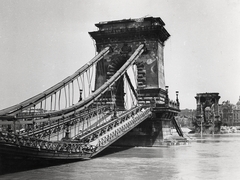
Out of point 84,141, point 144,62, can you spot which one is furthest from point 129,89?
point 84,141

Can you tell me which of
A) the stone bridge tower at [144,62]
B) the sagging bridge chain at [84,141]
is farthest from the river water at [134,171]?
the stone bridge tower at [144,62]

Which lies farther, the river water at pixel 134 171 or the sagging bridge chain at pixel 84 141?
the sagging bridge chain at pixel 84 141

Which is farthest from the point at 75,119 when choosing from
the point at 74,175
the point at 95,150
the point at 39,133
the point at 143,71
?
the point at 74,175

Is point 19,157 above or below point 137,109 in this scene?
below

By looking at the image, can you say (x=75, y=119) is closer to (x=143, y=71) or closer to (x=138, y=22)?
(x=143, y=71)

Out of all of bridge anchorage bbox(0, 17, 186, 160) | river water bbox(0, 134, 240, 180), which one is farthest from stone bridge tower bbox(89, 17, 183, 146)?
river water bbox(0, 134, 240, 180)

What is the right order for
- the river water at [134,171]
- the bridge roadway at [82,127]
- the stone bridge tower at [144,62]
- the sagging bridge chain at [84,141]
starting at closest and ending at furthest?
the river water at [134,171]
the sagging bridge chain at [84,141]
the bridge roadway at [82,127]
the stone bridge tower at [144,62]

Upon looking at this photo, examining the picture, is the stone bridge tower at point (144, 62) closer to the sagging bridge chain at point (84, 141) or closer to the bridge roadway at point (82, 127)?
the sagging bridge chain at point (84, 141)

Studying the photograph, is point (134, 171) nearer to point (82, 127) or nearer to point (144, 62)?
point (82, 127)
